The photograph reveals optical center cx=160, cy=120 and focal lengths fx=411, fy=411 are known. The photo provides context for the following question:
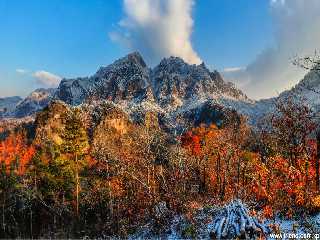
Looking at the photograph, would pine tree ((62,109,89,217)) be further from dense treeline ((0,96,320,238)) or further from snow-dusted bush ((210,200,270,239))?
snow-dusted bush ((210,200,270,239))

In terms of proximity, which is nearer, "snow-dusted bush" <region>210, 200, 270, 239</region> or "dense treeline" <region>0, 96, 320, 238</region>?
"snow-dusted bush" <region>210, 200, 270, 239</region>

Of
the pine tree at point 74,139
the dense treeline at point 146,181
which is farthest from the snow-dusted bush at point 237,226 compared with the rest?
the pine tree at point 74,139

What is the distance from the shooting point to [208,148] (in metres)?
64.3

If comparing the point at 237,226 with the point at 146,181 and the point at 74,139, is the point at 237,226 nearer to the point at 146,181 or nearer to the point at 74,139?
the point at 146,181

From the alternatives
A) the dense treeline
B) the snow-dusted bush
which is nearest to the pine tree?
the dense treeline

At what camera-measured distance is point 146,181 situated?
137ft

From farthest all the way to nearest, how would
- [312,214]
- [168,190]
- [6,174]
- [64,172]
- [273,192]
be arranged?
[6,174], [64,172], [168,190], [273,192], [312,214]

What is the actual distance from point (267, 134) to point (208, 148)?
78.9 feet

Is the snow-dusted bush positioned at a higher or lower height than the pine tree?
lower

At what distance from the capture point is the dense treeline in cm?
3184

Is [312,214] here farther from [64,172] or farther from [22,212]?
[22,212]

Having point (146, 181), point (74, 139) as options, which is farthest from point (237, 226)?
point (74, 139)

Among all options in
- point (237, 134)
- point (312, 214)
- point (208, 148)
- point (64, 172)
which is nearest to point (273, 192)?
point (312, 214)

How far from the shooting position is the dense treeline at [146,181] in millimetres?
31844
